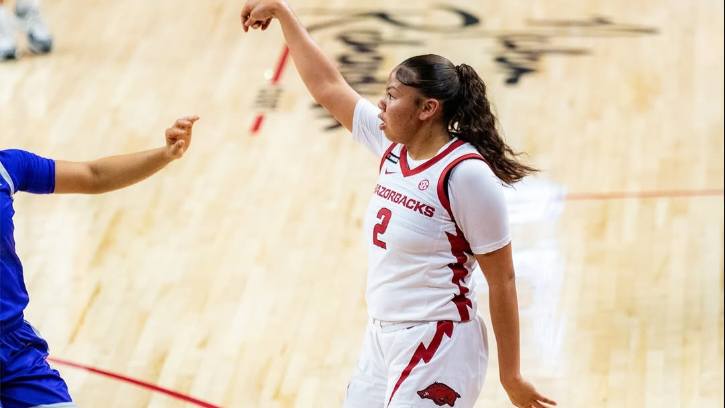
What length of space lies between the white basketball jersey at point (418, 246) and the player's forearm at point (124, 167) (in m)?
→ 0.76

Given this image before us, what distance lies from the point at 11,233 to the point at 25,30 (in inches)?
218

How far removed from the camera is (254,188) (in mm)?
6621

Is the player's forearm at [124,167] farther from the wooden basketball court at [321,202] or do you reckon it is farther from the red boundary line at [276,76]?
the red boundary line at [276,76]

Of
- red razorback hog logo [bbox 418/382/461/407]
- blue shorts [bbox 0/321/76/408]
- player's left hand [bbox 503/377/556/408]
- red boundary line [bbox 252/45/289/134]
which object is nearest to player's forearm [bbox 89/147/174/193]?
blue shorts [bbox 0/321/76/408]

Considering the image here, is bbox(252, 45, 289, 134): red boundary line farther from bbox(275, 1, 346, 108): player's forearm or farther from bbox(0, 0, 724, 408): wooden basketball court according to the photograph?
bbox(275, 1, 346, 108): player's forearm

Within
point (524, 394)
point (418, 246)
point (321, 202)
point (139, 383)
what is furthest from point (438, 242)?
point (321, 202)

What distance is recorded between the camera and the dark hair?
3182 millimetres

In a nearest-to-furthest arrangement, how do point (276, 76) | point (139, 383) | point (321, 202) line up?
point (139, 383)
point (321, 202)
point (276, 76)

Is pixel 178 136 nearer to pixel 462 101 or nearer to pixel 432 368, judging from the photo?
pixel 462 101

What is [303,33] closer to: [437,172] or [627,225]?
[437,172]

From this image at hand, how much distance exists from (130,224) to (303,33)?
286 centimetres

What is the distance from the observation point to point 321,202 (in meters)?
6.47

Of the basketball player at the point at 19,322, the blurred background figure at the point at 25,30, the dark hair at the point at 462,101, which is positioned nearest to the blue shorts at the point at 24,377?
the basketball player at the point at 19,322

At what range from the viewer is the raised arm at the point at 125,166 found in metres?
3.57
